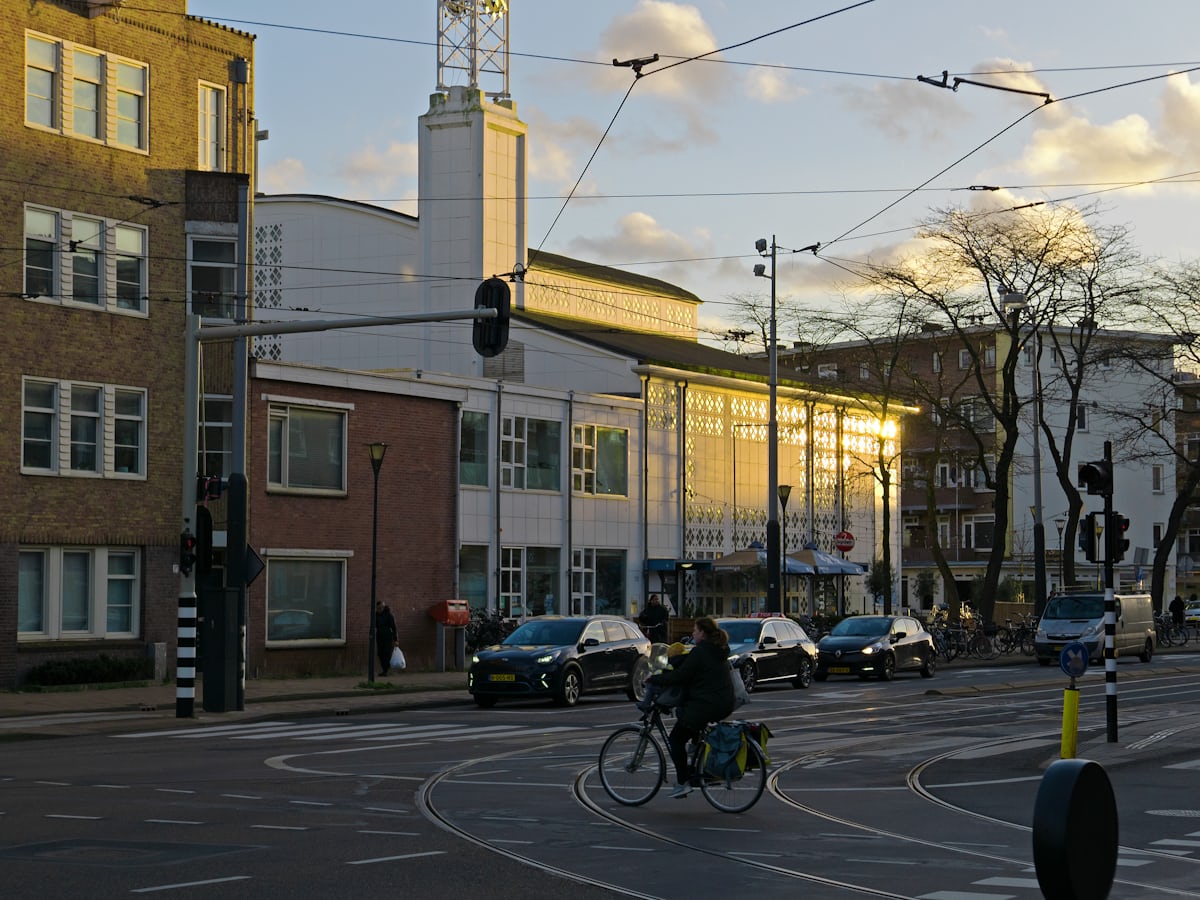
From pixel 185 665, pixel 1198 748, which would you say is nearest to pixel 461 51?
pixel 185 665

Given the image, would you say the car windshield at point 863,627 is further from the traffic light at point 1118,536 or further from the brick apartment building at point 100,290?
the traffic light at point 1118,536

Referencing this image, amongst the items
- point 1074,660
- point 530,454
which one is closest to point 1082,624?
point 530,454

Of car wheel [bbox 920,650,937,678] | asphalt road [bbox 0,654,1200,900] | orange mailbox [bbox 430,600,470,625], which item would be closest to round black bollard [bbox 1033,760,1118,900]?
asphalt road [bbox 0,654,1200,900]

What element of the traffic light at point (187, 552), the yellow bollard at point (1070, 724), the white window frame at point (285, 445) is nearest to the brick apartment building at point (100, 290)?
the white window frame at point (285, 445)

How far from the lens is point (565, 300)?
61000 millimetres

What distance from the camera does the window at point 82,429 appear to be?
3347 centimetres

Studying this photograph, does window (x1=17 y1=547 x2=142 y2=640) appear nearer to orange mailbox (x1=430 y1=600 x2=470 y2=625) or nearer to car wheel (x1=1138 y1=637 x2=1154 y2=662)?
orange mailbox (x1=430 y1=600 x2=470 y2=625)

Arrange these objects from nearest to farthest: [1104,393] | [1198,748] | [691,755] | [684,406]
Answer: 1. [691,755]
2. [1198,748]
3. [684,406]
4. [1104,393]

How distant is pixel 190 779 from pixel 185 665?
9.34m

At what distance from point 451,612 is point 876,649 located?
9.85 m

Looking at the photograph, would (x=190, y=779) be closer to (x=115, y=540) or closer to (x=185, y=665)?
(x=185, y=665)

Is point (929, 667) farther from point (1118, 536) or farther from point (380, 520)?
point (1118, 536)

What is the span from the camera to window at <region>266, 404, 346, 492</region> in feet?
126

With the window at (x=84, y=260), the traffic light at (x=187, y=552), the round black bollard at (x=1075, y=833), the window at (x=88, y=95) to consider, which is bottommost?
the round black bollard at (x=1075, y=833)
